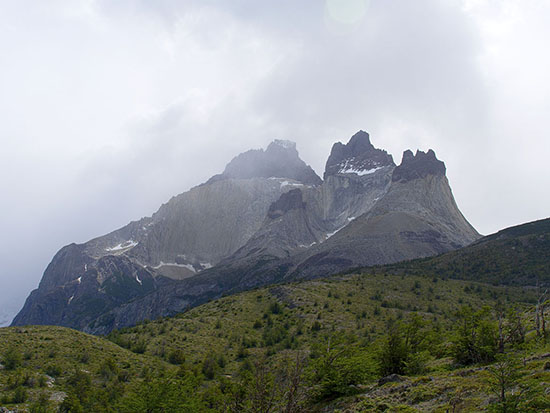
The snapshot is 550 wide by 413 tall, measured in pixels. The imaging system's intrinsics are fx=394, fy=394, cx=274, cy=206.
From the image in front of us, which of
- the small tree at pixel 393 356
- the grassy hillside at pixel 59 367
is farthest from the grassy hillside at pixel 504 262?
the grassy hillside at pixel 59 367

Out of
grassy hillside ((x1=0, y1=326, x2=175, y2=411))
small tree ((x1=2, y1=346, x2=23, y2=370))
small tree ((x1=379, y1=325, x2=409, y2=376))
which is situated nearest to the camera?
small tree ((x1=379, y1=325, x2=409, y2=376))

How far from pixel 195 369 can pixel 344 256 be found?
15056 cm

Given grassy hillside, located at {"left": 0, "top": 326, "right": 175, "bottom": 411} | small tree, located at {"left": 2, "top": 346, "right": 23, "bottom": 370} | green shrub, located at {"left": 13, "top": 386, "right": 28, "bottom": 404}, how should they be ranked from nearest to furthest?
1. green shrub, located at {"left": 13, "top": 386, "right": 28, "bottom": 404}
2. grassy hillside, located at {"left": 0, "top": 326, "right": 175, "bottom": 411}
3. small tree, located at {"left": 2, "top": 346, "right": 23, "bottom": 370}

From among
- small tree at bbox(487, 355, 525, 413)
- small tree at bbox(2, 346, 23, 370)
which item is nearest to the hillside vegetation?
small tree at bbox(487, 355, 525, 413)

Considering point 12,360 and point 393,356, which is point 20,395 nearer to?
point 12,360

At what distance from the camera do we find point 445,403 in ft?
51.4

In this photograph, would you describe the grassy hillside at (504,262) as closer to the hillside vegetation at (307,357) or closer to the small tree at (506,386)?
the hillside vegetation at (307,357)

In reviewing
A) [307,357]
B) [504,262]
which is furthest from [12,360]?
[504,262]

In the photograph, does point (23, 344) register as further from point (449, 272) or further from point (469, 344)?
point (449, 272)

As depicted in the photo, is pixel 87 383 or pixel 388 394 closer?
pixel 388 394

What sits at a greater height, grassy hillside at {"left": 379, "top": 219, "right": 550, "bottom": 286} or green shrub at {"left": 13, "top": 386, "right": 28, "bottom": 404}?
green shrub at {"left": 13, "top": 386, "right": 28, "bottom": 404}

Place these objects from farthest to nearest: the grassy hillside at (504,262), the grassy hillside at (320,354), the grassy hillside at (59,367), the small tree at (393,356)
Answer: the grassy hillside at (504,262) < the grassy hillside at (59,367) < the small tree at (393,356) < the grassy hillside at (320,354)

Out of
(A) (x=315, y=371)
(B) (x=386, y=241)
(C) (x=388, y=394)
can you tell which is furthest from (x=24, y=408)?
(B) (x=386, y=241)

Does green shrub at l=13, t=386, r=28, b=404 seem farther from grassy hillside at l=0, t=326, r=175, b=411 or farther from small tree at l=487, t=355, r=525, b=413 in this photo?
small tree at l=487, t=355, r=525, b=413
